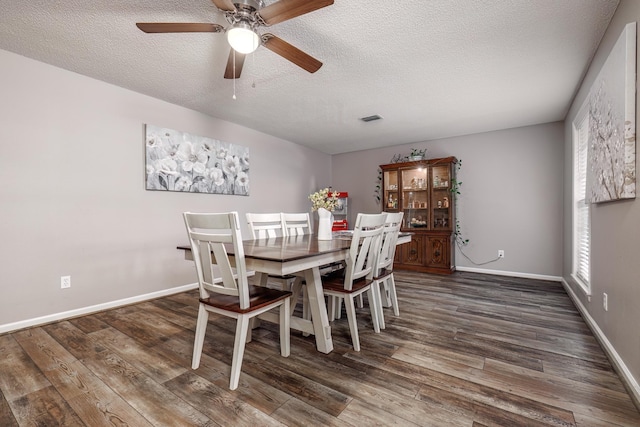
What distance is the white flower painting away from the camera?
3389mm

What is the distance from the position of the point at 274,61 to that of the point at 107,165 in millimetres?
2070

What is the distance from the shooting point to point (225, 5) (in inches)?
63.8

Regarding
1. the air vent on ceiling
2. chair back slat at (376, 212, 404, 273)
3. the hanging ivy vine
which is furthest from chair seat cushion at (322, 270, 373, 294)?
the hanging ivy vine

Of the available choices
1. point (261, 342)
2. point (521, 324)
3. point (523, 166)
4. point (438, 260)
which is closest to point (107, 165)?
point (261, 342)

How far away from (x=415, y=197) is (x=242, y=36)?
4.08 m

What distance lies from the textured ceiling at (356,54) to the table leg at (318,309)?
1.82 m

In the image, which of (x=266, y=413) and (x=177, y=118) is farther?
(x=177, y=118)

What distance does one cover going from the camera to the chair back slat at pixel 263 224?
276 centimetres

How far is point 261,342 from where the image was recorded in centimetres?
222

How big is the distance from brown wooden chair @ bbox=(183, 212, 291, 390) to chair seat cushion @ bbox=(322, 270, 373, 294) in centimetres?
35

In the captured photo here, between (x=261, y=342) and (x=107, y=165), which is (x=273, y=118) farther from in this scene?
(x=261, y=342)

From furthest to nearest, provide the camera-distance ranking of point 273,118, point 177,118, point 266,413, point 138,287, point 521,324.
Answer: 1. point 273,118
2. point 177,118
3. point 138,287
4. point 521,324
5. point 266,413

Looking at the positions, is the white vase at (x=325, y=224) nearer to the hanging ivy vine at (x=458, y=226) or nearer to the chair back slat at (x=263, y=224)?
the chair back slat at (x=263, y=224)

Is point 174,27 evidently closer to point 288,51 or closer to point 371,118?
point 288,51
